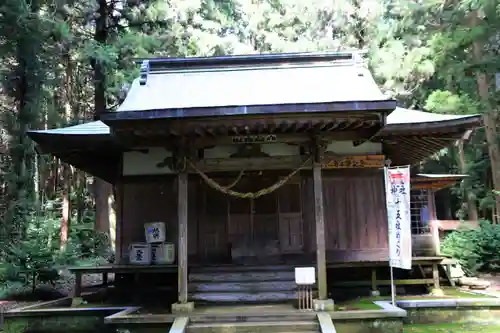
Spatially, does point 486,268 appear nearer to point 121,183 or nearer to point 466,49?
point 466,49

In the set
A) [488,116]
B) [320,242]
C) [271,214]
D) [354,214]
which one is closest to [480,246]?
[488,116]

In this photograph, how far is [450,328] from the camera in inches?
303

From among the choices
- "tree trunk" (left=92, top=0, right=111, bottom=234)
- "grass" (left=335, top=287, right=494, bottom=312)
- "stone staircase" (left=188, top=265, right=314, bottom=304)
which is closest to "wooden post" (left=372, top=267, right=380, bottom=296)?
"grass" (left=335, top=287, right=494, bottom=312)

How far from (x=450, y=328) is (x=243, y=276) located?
3.90 metres

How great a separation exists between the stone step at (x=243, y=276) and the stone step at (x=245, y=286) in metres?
0.11

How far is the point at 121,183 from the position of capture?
9.70m

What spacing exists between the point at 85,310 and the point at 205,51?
44.1 feet

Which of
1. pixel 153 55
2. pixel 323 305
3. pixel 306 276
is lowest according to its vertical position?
pixel 323 305

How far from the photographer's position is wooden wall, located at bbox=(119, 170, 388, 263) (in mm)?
9445

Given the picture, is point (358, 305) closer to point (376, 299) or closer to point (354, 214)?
point (376, 299)

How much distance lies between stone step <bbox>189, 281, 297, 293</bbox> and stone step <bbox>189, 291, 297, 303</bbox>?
11cm

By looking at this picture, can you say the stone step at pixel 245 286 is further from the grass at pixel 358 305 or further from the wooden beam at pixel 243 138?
the wooden beam at pixel 243 138

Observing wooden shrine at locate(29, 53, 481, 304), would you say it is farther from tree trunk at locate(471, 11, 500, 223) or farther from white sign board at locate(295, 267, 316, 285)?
tree trunk at locate(471, 11, 500, 223)

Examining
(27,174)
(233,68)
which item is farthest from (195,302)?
(27,174)
